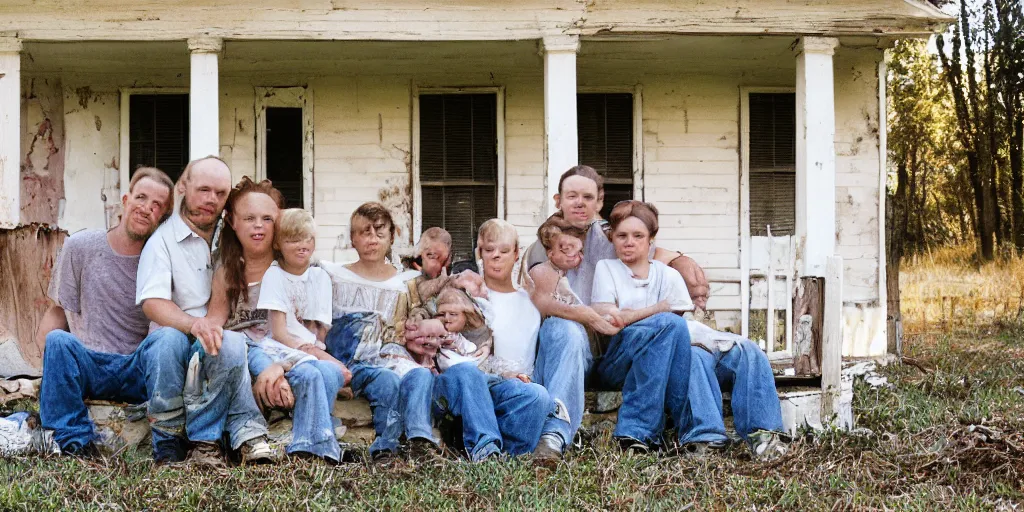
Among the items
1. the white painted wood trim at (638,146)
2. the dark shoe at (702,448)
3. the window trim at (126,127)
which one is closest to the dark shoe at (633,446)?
the dark shoe at (702,448)

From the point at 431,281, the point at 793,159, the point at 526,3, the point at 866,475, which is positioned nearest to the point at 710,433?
the point at 866,475

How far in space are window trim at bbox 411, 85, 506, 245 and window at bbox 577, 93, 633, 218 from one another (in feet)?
2.36

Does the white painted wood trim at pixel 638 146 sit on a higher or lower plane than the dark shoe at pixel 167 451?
higher

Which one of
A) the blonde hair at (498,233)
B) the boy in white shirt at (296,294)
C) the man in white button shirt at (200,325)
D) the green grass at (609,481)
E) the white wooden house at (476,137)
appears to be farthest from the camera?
the white wooden house at (476,137)

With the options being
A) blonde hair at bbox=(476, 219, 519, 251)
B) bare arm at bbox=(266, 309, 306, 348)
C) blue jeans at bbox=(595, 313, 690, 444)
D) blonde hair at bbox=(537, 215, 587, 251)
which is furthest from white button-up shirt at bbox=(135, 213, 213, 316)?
blue jeans at bbox=(595, 313, 690, 444)

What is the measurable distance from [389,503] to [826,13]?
5.69 meters

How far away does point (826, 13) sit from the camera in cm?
827

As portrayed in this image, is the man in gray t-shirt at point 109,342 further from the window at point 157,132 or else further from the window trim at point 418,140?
the window at point 157,132

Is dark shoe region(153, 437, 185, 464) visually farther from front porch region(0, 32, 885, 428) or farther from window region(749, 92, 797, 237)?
window region(749, 92, 797, 237)

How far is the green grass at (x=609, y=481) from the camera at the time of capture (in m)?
4.24

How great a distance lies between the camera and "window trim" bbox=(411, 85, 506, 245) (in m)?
9.70

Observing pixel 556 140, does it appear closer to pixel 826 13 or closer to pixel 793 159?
pixel 826 13

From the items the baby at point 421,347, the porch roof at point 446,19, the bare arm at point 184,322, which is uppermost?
the porch roof at point 446,19

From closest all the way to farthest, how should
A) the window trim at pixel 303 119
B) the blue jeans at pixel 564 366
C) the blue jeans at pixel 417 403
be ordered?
the blue jeans at pixel 417 403, the blue jeans at pixel 564 366, the window trim at pixel 303 119
